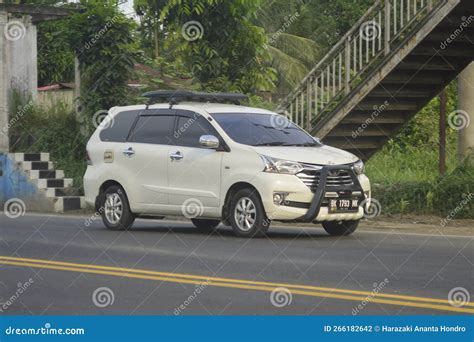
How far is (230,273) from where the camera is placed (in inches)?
467

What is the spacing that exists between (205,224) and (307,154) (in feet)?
9.62

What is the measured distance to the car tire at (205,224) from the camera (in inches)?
698

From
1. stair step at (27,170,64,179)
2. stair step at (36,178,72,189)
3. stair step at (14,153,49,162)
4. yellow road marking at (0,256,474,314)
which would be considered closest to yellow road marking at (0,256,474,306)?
yellow road marking at (0,256,474,314)

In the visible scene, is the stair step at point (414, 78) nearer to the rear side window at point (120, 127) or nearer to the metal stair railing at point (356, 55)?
the metal stair railing at point (356, 55)

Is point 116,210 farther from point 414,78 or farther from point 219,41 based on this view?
point 219,41

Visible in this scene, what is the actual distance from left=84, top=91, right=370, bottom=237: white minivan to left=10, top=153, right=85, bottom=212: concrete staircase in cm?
513

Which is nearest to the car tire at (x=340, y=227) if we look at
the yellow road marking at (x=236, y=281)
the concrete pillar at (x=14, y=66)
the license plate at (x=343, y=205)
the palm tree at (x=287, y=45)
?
the license plate at (x=343, y=205)

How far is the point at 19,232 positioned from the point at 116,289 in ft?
22.7

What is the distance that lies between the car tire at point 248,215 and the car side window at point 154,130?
6.01ft

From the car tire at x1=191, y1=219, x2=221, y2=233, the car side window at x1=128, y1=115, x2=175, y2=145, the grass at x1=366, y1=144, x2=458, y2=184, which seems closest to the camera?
the car side window at x1=128, y1=115, x2=175, y2=145

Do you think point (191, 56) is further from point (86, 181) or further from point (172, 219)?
point (86, 181)

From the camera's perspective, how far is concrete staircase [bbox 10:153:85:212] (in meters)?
23.3

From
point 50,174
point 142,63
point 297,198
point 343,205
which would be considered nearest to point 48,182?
point 50,174

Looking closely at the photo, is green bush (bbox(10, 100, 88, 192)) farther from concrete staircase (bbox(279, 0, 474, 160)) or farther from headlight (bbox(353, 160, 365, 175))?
headlight (bbox(353, 160, 365, 175))
